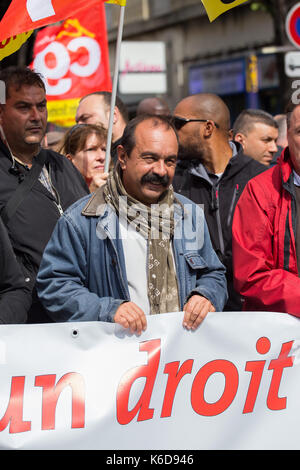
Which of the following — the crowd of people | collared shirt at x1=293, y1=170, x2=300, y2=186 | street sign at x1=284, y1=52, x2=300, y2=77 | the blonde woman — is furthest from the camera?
street sign at x1=284, y1=52, x2=300, y2=77

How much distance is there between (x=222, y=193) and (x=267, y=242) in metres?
1.16

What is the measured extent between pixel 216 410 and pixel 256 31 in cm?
1775

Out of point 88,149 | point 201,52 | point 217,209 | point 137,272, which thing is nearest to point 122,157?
point 137,272

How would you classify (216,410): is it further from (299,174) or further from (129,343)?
(299,174)

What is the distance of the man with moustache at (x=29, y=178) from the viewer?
13.5 feet

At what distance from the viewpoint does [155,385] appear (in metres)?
3.58

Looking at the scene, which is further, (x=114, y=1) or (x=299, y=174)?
(x=114, y=1)

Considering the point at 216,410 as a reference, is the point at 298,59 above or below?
above

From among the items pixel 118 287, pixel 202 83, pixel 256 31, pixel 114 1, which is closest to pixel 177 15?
pixel 202 83

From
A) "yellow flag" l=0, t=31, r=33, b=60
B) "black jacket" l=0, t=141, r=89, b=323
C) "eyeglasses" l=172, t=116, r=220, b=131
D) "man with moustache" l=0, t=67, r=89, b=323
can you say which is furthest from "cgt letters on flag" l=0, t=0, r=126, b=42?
"eyeglasses" l=172, t=116, r=220, b=131

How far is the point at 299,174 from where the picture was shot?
387 centimetres

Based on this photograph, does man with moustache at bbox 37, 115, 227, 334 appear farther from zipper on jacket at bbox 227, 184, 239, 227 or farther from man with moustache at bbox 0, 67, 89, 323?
zipper on jacket at bbox 227, 184, 239, 227

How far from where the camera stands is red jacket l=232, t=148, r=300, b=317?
145 inches

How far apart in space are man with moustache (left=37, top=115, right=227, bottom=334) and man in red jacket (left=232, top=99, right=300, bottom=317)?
0.53 ft
